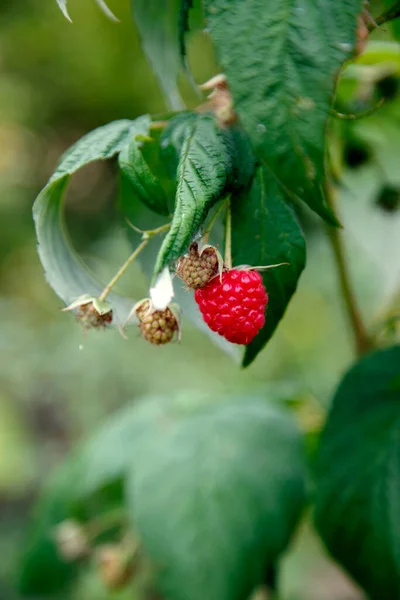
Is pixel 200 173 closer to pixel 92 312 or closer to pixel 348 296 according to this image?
pixel 92 312

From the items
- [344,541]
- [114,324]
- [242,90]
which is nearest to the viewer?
[242,90]

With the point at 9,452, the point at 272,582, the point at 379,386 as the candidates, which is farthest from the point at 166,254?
the point at 9,452

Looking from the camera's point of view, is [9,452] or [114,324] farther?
[9,452]

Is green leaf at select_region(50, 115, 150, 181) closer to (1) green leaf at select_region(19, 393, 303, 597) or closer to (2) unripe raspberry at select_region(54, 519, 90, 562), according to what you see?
(1) green leaf at select_region(19, 393, 303, 597)

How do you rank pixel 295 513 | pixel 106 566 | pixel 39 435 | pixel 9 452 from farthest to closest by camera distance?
pixel 39 435
pixel 9 452
pixel 106 566
pixel 295 513

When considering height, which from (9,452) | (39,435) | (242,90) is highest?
(242,90)

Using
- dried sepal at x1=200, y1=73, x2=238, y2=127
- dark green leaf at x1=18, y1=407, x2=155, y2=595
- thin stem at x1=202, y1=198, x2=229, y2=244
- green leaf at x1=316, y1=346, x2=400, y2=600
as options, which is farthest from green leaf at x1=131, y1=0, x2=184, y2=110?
dark green leaf at x1=18, y1=407, x2=155, y2=595

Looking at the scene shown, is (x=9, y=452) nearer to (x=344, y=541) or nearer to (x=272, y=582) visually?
→ (x=272, y=582)

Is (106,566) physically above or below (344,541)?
below
